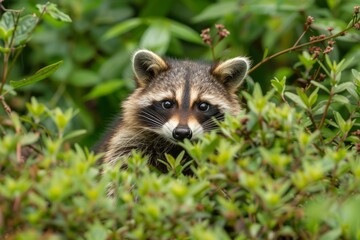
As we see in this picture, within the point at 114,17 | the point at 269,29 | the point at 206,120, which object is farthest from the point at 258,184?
the point at 114,17

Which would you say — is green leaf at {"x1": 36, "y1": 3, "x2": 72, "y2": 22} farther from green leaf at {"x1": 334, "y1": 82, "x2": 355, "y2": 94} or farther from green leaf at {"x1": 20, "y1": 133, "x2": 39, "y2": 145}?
green leaf at {"x1": 334, "y1": 82, "x2": 355, "y2": 94}

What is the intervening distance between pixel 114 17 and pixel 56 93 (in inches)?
47.6

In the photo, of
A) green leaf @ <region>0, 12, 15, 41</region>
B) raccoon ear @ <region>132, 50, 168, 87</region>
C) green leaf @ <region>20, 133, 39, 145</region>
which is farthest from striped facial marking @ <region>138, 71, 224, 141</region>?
green leaf @ <region>20, 133, 39, 145</region>

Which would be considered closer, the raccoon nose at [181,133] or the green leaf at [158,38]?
the raccoon nose at [181,133]

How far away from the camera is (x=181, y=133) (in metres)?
5.59

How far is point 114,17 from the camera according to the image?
9.84 metres

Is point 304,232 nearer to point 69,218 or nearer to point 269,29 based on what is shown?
point 69,218

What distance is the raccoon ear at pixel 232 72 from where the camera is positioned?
627cm

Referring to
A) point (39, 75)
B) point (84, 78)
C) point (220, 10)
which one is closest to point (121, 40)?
point (84, 78)

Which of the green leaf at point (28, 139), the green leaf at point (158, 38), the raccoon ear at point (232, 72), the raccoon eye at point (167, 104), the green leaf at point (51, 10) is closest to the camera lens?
the green leaf at point (28, 139)

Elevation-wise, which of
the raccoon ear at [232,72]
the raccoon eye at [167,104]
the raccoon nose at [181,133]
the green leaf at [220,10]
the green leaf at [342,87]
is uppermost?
the green leaf at [342,87]

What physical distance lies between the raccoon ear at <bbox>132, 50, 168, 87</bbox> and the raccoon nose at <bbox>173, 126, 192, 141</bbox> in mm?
903

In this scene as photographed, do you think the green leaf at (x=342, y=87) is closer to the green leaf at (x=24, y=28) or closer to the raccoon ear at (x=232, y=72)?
the raccoon ear at (x=232, y=72)

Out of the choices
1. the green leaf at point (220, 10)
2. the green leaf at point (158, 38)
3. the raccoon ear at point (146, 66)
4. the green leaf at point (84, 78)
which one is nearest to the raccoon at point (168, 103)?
the raccoon ear at point (146, 66)
